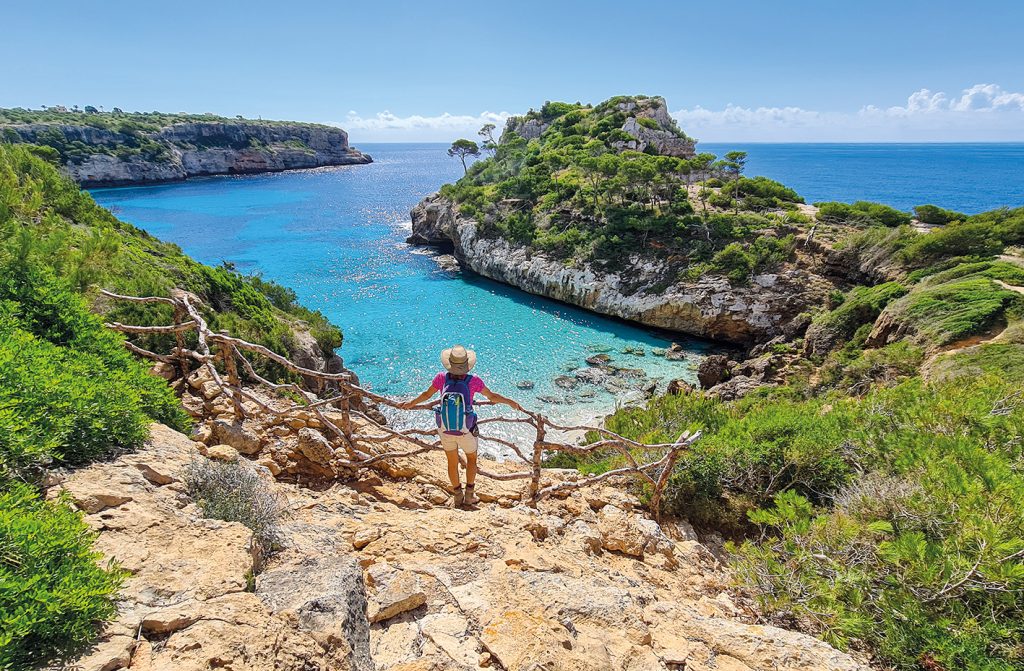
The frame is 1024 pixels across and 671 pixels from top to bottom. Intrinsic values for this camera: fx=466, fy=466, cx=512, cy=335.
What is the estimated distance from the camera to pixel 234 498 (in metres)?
3.87

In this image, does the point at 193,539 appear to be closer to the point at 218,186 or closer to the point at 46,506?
the point at 46,506

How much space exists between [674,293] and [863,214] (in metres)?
13.0

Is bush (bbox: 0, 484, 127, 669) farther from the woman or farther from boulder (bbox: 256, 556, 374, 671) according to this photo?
the woman

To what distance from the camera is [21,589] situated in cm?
215

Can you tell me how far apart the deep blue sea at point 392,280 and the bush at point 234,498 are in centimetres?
1446

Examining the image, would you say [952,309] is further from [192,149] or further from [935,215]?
[192,149]

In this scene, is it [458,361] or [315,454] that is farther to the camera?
[315,454]

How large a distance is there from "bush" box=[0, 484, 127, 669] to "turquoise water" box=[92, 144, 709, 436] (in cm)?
1583

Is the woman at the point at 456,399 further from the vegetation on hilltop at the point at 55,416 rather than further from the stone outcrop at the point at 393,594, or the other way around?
the vegetation on hilltop at the point at 55,416

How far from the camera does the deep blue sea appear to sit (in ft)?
71.5

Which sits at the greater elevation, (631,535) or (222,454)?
(222,454)

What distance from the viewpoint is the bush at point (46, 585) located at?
2.08m

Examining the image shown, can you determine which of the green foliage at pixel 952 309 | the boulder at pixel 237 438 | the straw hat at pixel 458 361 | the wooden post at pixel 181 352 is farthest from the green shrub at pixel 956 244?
the wooden post at pixel 181 352

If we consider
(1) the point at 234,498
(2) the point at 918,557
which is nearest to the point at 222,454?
(1) the point at 234,498
